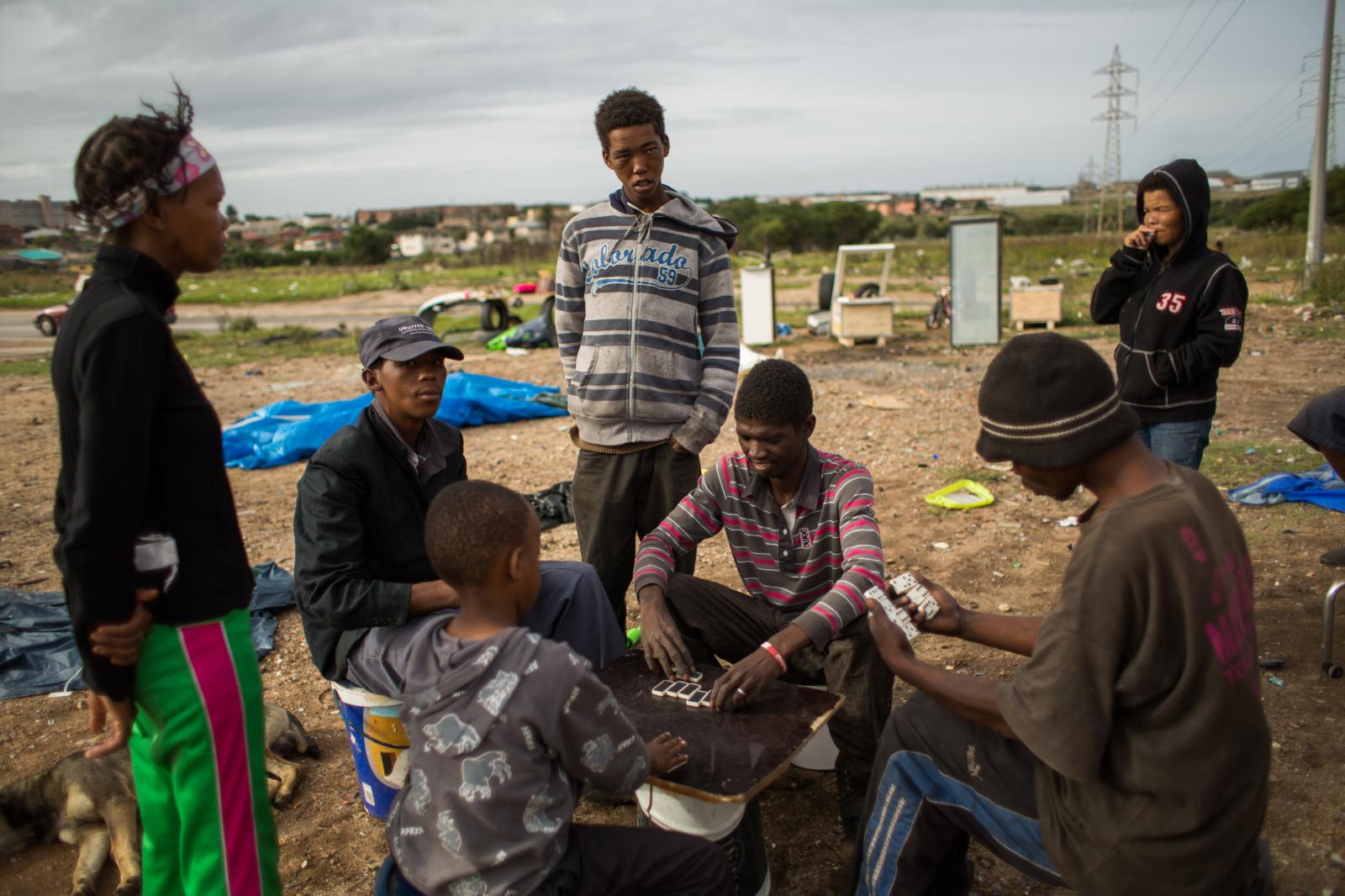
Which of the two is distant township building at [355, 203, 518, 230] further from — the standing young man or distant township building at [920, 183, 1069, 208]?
the standing young man

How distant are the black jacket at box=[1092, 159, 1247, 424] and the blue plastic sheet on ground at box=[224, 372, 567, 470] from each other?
5.37 m

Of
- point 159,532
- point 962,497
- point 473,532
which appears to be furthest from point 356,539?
point 962,497

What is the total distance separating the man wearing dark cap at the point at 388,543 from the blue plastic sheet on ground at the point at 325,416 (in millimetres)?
4717

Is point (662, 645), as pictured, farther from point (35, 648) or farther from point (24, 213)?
point (24, 213)

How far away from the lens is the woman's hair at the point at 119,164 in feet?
6.63

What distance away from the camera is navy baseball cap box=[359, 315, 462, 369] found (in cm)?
305

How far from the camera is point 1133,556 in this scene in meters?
1.80

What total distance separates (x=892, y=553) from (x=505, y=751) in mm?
4058

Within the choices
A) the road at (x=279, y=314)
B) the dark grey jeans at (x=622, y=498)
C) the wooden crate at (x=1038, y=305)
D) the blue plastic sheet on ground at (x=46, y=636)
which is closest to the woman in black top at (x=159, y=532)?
the dark grey jeans at (x=622, y=498)

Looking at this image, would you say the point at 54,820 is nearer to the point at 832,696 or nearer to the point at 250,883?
the point at 250,883

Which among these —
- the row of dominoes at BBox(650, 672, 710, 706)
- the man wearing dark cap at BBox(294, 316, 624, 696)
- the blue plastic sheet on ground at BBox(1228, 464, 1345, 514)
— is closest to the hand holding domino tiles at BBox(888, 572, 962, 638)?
the row of dominoes at BBox(650, 672, 710, 706)

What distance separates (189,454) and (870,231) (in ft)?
192

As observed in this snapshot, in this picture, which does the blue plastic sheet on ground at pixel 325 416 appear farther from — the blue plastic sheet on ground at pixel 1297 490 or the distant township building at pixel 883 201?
the distant township building at pixel 883 201

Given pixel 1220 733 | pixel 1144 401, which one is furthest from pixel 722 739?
pixel 1144 401
